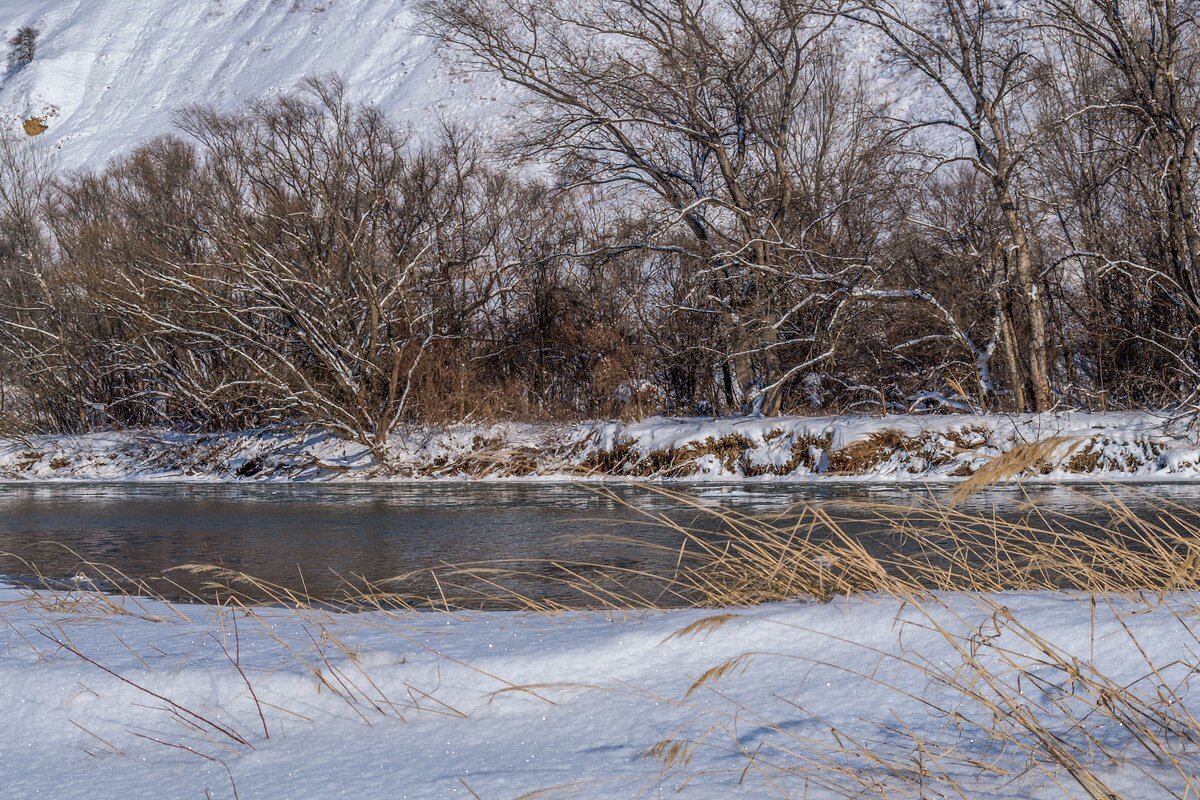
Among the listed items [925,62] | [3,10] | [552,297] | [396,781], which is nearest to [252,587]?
[396,781]

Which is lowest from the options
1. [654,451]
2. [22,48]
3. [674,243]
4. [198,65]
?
[654,451]

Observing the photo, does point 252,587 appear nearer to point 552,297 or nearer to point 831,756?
point 831,756

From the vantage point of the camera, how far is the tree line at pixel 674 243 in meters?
14.3

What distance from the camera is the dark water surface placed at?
7312 millimetres

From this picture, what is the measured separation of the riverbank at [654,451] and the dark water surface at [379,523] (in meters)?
1.02

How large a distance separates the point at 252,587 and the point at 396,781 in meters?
5.06

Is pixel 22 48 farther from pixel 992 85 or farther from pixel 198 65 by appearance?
pixel 992 85

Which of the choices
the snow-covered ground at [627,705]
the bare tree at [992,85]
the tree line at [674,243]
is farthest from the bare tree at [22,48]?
the snow-covered ground at [627,705]

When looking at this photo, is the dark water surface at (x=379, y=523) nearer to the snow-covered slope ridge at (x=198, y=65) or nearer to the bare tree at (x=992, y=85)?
the bare tree at (x=992, y=85)

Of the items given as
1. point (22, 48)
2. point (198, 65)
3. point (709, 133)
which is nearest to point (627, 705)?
point (709, 133)

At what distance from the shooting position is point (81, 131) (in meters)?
48.2

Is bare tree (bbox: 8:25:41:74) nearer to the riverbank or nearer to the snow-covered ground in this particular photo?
the riverbank

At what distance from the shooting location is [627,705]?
7.16 ft

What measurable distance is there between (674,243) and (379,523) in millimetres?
10559
